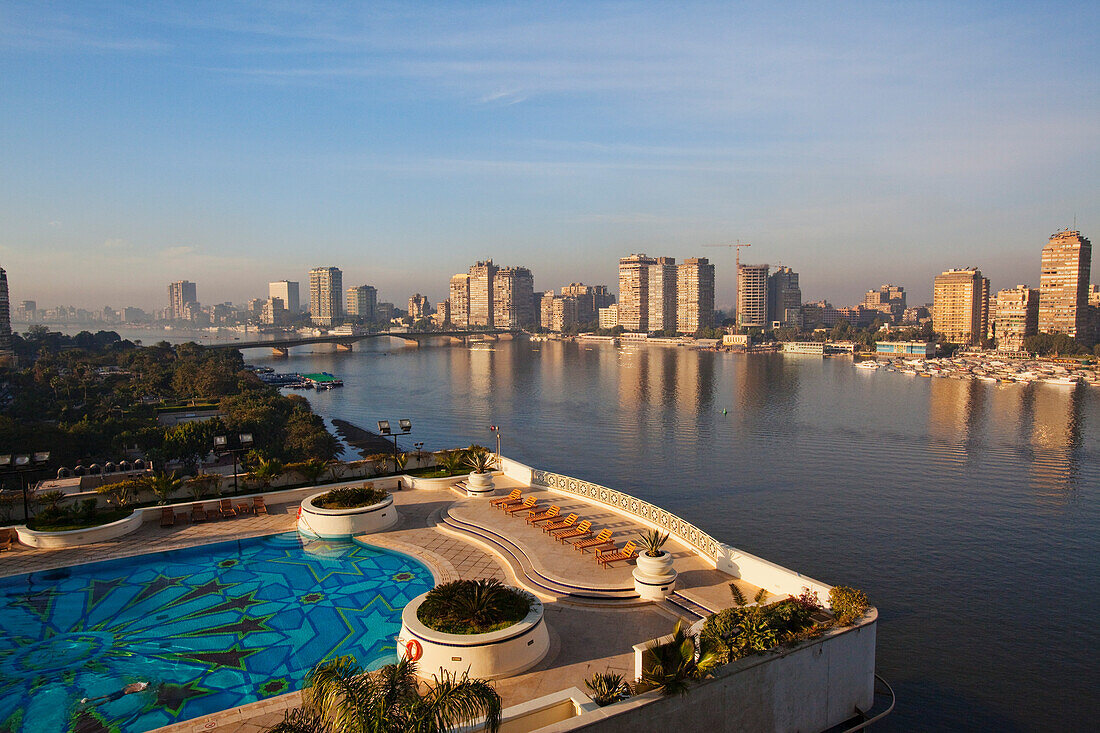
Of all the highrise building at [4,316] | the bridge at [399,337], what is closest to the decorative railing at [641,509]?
the highrise building at [4,316]

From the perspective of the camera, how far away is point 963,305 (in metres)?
125

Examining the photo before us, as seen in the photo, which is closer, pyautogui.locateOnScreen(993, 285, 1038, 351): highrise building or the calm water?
the calm water

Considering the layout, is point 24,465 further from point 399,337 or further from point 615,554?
point 399,337

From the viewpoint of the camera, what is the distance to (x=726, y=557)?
39.4 ft

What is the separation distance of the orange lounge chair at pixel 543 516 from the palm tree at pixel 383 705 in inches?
341

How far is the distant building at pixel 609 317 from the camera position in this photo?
171625 mm

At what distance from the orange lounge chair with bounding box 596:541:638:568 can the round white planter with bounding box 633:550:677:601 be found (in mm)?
1219

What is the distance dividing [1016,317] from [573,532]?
119235mm

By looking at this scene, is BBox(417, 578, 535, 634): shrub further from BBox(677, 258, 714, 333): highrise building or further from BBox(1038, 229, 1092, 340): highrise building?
BBox(677, 258, 714, 333): highrise building

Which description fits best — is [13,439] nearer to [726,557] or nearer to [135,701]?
[135,701]

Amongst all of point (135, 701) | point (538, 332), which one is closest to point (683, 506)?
point (135, 701)

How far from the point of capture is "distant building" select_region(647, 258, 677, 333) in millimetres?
159125

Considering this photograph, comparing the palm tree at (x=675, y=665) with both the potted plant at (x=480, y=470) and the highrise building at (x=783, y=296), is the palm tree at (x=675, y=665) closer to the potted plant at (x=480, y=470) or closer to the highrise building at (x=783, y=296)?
the potted plant at (x=480, y=470)

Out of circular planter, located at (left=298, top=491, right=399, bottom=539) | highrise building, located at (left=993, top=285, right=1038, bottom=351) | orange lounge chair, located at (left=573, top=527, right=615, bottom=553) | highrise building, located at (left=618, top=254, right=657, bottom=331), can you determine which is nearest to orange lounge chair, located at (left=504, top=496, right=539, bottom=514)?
orange lounge chair, located at (left=573, top=527, right=615, bottom=553)
